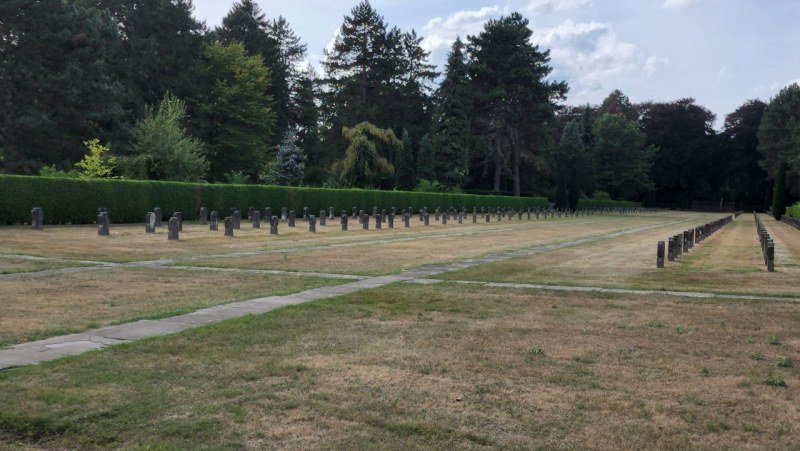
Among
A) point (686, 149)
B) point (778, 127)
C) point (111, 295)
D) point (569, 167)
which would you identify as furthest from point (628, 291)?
point (686, 149)

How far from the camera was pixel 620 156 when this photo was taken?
99.1 m

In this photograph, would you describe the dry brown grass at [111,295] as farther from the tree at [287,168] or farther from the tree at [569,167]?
the tree at [569,167]

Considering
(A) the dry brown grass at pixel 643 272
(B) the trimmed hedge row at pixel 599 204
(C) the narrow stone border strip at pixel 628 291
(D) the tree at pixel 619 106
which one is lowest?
(A) the dry brown grass at pixel 643 272

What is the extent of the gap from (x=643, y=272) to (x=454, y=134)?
180ft

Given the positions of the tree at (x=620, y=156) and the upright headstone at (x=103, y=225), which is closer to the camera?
Answer: the upright headstone at (x=103, y=225)

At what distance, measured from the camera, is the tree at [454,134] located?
67.9 metres

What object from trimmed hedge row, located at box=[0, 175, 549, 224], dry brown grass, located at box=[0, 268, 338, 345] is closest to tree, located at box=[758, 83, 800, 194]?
trimmed hedge row, located at box=[0, 175, 549, 224]

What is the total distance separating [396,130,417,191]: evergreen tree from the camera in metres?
67.7

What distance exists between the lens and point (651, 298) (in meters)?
10.3

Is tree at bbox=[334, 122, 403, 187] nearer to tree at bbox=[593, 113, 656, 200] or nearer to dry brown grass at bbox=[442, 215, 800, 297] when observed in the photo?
dry brown grass at bbox=[442, 215, 800, 297]

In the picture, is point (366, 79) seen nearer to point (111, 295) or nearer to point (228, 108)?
point (228, 108)

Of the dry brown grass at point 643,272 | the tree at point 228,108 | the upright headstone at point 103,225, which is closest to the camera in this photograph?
the dry brown grass at point 643,272

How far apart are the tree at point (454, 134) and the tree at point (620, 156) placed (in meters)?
37.6

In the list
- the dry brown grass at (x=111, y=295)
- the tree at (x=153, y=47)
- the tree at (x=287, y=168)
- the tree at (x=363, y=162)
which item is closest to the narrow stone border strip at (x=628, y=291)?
the dry brown grass at (x=111, y=295)
